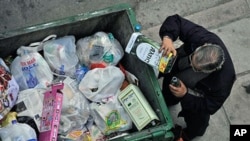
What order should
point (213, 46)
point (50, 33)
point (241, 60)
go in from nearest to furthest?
point (213, 46) → point (50, 33) → point (241, 60)

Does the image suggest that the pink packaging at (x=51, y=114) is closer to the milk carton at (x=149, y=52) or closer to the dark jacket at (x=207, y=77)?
the milk carton at (x=149, y=52)

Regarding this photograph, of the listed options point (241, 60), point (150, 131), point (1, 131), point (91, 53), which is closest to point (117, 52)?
point (91, 53)

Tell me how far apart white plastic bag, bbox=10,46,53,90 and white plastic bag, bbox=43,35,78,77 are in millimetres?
84

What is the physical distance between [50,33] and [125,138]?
1164 mm

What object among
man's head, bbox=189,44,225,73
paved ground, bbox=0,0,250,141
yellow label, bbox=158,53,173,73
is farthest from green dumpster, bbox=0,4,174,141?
paved ground, bbox=0,0,250,141

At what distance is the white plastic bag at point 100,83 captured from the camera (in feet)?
12.8

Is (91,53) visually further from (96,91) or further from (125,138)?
(125,138)

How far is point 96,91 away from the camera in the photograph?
154 inches

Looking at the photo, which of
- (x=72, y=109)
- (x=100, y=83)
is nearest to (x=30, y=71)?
(x=72, y=109)

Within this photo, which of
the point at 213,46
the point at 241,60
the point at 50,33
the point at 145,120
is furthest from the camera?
the point at 241,60

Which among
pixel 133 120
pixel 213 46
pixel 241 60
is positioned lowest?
pixel 241 60

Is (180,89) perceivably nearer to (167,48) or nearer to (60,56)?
(167,48)

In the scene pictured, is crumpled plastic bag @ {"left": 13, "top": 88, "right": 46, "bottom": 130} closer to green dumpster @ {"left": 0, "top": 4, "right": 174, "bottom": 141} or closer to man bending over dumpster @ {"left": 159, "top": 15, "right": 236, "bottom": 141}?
green dumpster @ {"left": 0, "top": 4, "right": 174, "bottom": 141}

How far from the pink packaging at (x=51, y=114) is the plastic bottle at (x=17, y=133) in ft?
0.32
